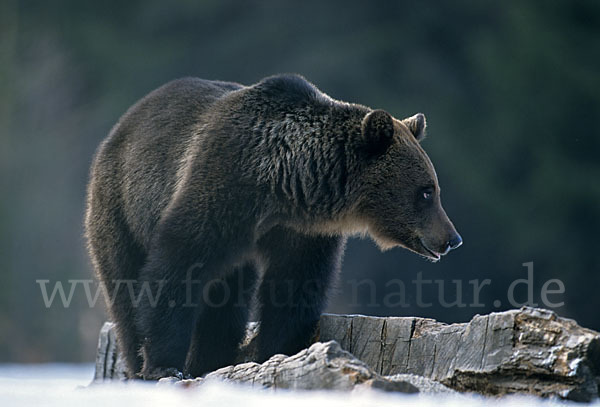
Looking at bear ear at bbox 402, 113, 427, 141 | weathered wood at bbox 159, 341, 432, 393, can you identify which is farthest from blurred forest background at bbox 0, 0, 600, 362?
weathered wood at bbox 159, 341, 432, 393

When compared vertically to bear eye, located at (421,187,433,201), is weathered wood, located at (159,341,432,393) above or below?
below

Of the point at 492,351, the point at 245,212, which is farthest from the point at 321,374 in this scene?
the point at 245,212

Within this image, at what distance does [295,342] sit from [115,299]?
131 centimetres

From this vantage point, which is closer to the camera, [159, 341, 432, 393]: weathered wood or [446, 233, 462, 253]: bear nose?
[159, 341, 432, 393]: weathered wood

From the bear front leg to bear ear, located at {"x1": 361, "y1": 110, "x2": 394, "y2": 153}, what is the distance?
2.35 ft

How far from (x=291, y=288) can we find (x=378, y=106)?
33.5 ft

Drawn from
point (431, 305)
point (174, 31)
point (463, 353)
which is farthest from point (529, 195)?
point (463, 353)

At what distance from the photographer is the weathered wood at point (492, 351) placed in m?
3.91

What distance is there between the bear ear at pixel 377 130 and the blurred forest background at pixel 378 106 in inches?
383

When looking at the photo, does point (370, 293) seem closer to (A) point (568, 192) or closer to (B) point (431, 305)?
(B) point (431, 305)

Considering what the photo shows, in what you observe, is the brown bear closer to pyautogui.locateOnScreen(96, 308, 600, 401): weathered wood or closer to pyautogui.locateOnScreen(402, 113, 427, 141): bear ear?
pyautogui.locateOnScreen(402, 113, 427, 141): bear ear

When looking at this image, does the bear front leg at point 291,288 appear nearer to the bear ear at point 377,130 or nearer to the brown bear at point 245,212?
the brown bear at point 245,212

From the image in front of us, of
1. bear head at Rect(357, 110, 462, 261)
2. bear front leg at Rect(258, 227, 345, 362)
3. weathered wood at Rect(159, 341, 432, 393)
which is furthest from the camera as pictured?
bear front leg at Rect(258, 227, 345, 362)

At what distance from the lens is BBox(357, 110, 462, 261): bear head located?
5.45m
